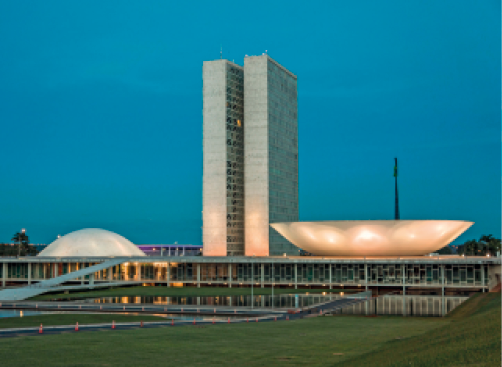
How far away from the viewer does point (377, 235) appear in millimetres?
71812

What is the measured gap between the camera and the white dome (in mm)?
88812

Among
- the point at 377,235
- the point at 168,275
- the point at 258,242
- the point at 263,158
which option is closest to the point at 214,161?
the point at 263,158

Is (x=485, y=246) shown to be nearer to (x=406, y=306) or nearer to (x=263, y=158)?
(x=263, y=158)

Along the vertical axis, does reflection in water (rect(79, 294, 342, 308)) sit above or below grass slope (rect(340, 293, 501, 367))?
below

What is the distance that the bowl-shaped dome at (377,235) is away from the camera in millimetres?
71188

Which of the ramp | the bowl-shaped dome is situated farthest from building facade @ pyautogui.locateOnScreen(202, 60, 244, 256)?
the bowl-shaped dome

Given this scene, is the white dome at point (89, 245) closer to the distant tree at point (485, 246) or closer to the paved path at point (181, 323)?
the paved path at point (181, 323)

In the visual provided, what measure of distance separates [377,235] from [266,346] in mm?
48780

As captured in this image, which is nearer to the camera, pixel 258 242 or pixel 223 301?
pixel 223 301

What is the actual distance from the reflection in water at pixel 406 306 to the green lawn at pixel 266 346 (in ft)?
44.4

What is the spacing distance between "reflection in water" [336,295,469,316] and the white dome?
45331 mm

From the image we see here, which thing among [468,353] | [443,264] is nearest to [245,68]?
[443,264]

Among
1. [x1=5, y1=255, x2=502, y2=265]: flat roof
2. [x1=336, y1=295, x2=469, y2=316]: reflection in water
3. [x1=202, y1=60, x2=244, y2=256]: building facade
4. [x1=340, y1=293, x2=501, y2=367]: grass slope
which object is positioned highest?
[x1=202, y1=60, x2=244, y2=256]: building facade

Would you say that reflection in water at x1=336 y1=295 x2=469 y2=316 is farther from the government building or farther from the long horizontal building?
the long horizontal building
